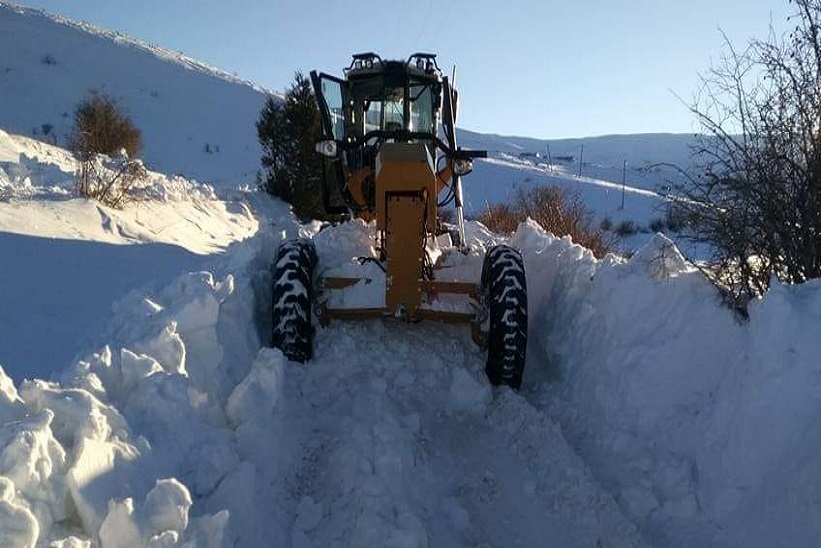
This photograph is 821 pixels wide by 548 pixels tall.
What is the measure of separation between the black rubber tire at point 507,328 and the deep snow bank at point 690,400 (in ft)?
1.13

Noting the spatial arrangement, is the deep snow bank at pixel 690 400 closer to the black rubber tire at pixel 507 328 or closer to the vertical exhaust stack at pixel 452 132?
the black rubber tire at pixel 507 328

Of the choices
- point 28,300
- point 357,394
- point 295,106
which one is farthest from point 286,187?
point 357,394

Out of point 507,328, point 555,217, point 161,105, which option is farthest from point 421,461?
point 161,105

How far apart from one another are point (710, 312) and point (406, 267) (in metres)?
2.37

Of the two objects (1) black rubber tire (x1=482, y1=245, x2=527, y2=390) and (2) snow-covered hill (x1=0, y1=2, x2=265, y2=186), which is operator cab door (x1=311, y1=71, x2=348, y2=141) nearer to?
(1) black rubber tire (x1=482, y1=245, x2=527, y2=390)

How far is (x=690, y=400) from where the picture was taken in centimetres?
449

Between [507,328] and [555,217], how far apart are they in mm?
9000

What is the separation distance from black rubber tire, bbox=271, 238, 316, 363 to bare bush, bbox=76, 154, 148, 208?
581 cm

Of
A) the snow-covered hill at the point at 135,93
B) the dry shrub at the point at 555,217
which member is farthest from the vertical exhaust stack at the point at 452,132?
the snow-covered hill at the point at 135,93

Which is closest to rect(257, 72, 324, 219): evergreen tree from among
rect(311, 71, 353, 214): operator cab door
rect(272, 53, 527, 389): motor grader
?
rect(311, 71, 353, 214): operator cab door

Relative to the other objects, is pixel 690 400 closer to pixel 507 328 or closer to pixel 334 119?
pixel 507 328

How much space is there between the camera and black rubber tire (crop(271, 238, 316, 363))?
5.68 metres

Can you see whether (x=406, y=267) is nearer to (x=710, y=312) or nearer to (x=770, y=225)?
(x=710, y=312)

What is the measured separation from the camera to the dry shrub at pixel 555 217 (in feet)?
43.3
